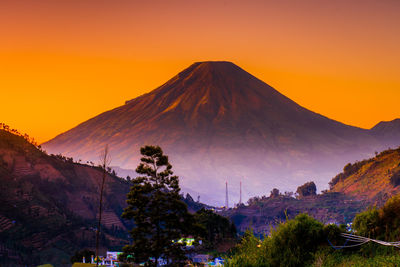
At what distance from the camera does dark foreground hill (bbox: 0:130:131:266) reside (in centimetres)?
10875

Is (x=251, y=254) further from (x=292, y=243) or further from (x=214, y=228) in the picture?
(x=214, y=228)

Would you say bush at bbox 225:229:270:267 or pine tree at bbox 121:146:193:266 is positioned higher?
pine tree at bbox 121:146:193:266

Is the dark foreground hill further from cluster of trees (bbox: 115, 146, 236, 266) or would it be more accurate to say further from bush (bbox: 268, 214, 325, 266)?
bush (bbox: 268, 214, 325, 266)

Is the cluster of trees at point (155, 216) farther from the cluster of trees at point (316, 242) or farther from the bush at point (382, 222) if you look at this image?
the bush at point (382, 222)

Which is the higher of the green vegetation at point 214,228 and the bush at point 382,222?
the green vegetation at point 214,228

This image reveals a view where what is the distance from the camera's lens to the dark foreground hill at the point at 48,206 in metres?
109

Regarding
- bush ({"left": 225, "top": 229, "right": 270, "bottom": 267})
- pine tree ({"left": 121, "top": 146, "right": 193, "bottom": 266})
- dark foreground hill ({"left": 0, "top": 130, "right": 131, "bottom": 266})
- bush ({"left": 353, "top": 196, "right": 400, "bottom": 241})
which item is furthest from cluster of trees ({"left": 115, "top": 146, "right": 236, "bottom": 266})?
dark foreground hill ({"left": 0, "top": 130, "right": 131, "bottom": 266})

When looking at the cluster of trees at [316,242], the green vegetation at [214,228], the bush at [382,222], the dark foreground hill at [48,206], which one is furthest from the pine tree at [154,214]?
the dark foreground hill at [48,206]

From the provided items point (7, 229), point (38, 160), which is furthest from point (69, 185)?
point (7, 229)

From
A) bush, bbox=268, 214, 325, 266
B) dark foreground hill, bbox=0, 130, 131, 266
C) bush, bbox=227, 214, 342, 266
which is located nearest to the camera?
bush, bbox=227, 214, 342, 266

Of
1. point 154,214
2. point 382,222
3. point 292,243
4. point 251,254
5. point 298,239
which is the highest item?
point 154,214

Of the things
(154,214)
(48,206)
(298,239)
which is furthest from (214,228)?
(298,239)

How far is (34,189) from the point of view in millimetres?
143000

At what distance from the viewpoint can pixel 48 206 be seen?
136 m
